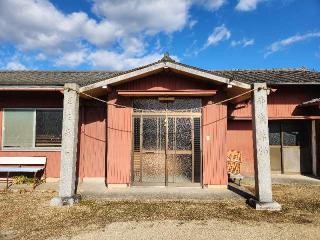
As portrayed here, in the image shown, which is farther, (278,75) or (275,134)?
(278,75)

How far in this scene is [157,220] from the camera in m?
6.13

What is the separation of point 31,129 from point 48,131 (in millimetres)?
565

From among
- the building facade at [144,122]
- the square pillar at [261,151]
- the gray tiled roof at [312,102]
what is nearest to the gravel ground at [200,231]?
the square pillar at [261,151]

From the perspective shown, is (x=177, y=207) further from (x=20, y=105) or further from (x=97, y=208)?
(x=20, y=105)

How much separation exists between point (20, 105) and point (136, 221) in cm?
665

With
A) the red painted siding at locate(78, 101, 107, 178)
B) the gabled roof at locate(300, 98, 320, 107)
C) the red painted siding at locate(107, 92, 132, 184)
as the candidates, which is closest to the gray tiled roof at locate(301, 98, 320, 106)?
the gabled roof at locate(300, 98, 320, 107)

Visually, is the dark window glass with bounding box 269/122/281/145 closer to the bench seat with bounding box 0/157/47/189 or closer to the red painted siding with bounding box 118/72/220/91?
the red painted siding with bounding box 118/72/220/91

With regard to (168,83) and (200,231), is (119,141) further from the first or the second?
(200,231)

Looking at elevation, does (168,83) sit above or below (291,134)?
above

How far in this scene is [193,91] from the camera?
894 cm

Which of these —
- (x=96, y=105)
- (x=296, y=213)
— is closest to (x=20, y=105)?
(x=96, y=105)

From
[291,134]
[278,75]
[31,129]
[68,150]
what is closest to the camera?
[68,150]

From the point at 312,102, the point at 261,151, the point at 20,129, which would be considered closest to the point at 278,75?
the point at 312,102

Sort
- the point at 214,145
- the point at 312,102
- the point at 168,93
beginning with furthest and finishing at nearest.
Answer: the point at 312,102, the point at 214,145, the point at 168,93
